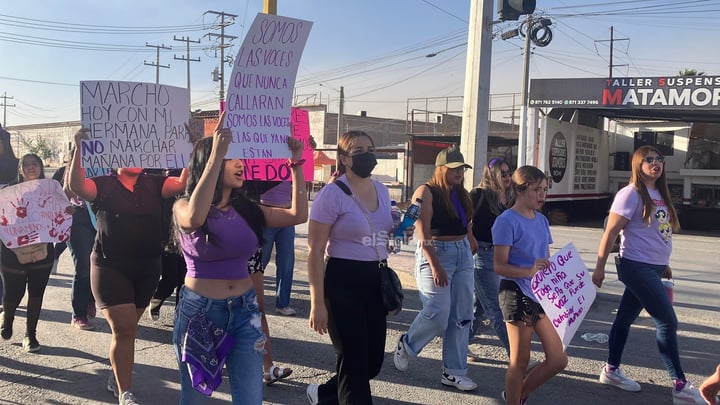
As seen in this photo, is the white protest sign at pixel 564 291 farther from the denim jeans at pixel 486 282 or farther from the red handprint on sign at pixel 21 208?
the red handprint on sign at pixel 21 208

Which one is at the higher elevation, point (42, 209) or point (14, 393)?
point (42, 209)

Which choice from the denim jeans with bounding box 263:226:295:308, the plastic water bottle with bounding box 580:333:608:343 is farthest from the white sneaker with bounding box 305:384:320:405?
the plastic water bottle with bounding box 580:333:608:343

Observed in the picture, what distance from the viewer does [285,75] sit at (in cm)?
356

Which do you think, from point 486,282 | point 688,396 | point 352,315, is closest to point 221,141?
point 352,315

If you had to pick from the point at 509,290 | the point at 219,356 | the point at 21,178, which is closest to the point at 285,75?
the point at 219,356

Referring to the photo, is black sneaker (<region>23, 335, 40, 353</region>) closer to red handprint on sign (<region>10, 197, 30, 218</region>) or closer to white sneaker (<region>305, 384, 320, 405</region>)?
red handprint on sign (<region>10, 197, 30, 218</region>)

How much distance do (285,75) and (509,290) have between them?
191cm

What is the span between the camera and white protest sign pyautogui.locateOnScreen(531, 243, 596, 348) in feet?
12.0

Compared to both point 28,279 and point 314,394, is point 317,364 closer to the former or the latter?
point 314,394

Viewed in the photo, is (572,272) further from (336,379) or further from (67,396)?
(67,396)

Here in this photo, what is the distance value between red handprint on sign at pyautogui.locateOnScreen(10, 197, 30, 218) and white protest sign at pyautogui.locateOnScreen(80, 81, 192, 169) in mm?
1739

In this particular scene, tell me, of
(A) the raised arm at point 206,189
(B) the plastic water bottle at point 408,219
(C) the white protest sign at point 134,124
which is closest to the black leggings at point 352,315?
(B) the plastic water bottle at point 408,219

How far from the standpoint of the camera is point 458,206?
457 centimetres

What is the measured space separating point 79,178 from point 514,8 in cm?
554
